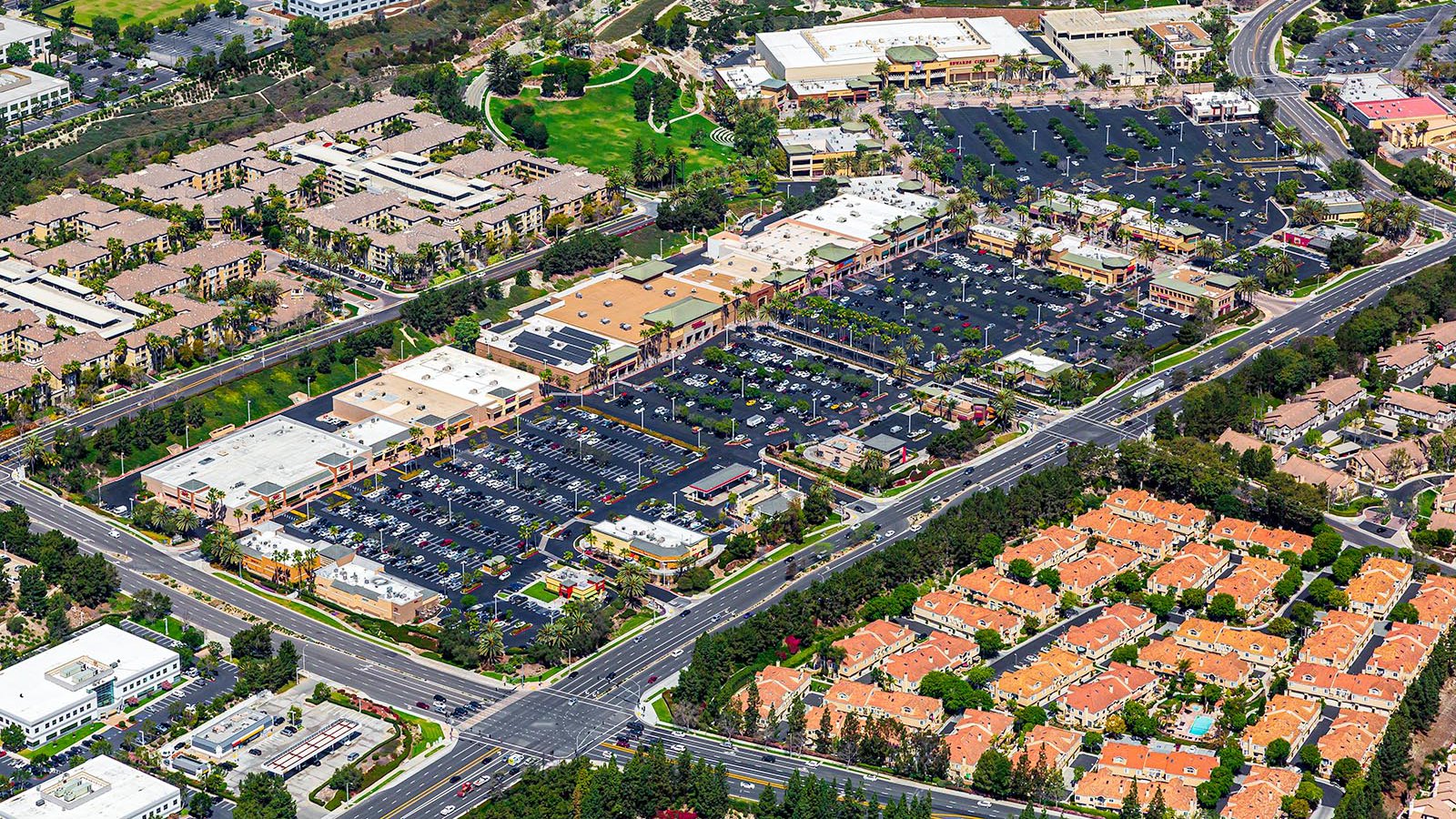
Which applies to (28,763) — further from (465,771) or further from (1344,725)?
(1344,725)

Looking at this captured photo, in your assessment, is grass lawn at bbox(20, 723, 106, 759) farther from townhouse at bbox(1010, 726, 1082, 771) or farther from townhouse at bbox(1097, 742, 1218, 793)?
townhouse at bbox(1097, 742, 1218, 793)

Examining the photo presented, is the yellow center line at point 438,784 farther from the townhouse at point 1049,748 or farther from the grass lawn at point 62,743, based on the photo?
the townhouse at point 1049,748

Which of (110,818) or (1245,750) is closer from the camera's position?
(110,818)

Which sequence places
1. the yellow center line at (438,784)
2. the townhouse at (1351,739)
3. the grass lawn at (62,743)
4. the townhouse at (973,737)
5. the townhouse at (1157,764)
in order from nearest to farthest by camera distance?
Result: the yellow center line at (438,784)
the townhouse at (1157,764)
the townhouse at (1351,739)
the townhouse at (973,737)
the grass lawn at (62,743)

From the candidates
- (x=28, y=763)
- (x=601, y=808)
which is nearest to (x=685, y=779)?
(x=601, y=808)

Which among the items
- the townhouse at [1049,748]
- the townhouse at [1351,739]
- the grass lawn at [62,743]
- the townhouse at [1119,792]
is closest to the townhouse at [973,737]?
the townhouse at [1049,748]

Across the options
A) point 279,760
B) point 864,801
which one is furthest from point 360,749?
point 864,801
